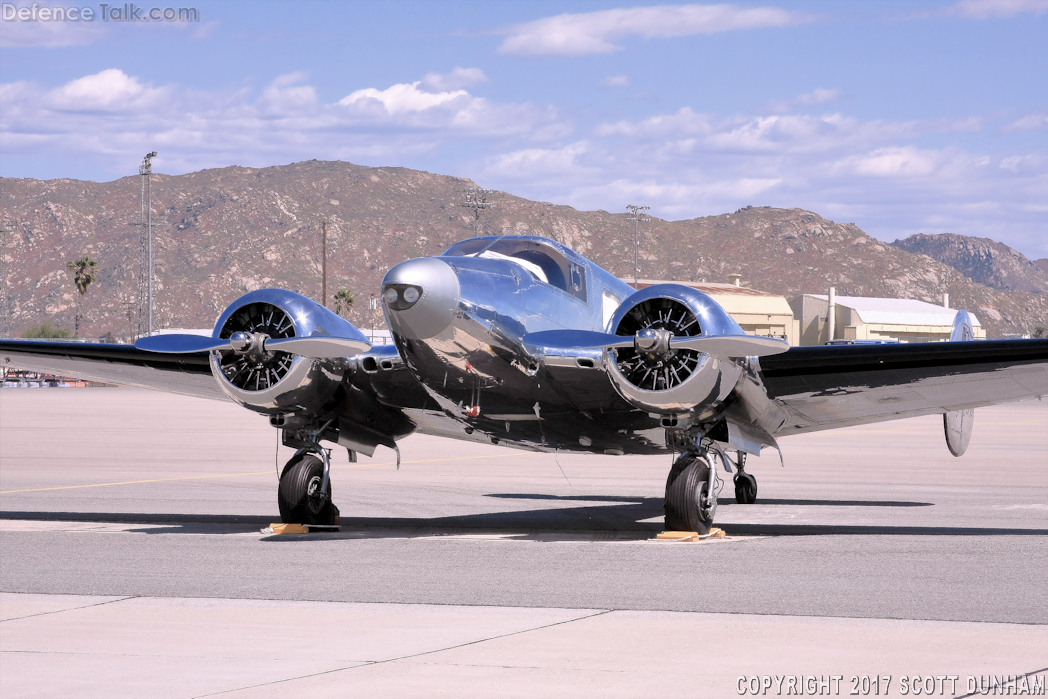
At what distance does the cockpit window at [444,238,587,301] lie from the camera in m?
15.4

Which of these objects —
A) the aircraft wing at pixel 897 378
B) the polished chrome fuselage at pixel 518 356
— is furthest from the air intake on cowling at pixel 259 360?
the aircraft wing at pixel 897 378

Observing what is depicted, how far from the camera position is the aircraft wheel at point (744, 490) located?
68.7 ft

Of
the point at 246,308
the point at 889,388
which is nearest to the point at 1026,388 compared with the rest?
the point at 889,388

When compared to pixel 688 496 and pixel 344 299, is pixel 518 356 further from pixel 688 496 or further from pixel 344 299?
pixel 344 299

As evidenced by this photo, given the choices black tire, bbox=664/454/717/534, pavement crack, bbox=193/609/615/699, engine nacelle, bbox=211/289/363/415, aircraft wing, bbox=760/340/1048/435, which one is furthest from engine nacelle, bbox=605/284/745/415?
pavement crack, bbox=193/609/615/699

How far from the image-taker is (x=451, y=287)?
44.5 ft

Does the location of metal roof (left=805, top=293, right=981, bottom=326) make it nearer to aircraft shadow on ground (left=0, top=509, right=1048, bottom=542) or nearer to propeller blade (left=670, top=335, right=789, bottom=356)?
aircraft shadow on ground (left=0, top=509, right=1048, bottom=542)

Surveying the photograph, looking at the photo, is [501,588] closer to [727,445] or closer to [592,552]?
[592,552]

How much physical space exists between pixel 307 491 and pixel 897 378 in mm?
7866

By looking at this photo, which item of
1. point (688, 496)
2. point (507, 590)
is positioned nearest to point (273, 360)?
point (688, 496)

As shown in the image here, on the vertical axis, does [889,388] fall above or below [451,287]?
below

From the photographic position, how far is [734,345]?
13672 mm

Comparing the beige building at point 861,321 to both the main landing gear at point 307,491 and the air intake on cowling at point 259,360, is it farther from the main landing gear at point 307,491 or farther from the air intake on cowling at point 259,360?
the air intake on cowling at point 259,360

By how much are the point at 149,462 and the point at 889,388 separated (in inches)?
793
